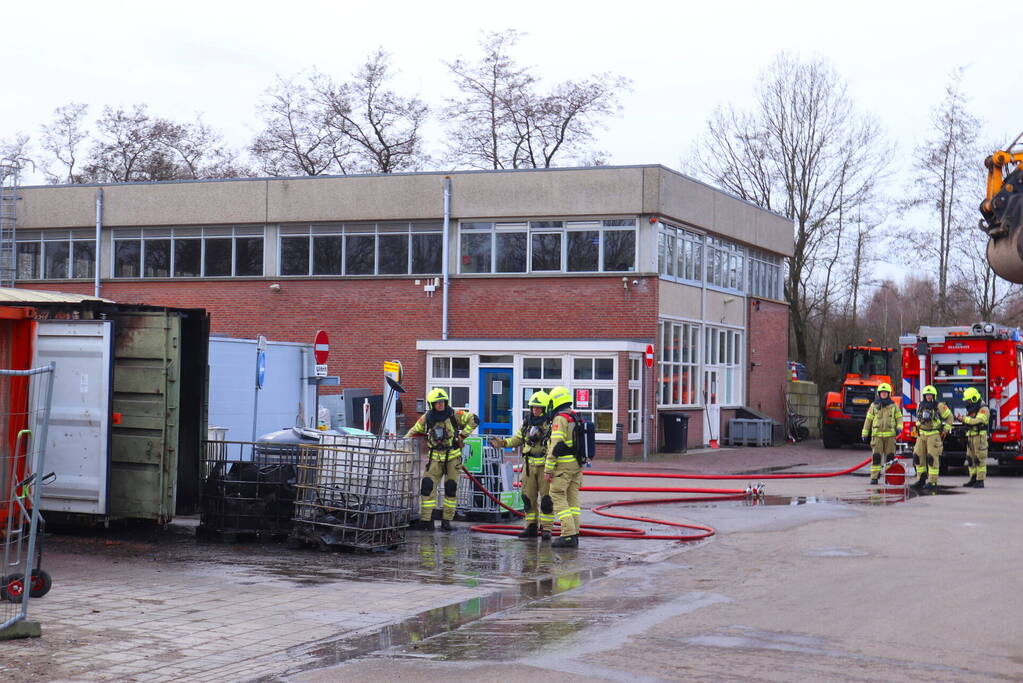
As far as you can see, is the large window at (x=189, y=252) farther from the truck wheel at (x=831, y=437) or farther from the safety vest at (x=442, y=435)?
the safety vest at (x=442, y=435)

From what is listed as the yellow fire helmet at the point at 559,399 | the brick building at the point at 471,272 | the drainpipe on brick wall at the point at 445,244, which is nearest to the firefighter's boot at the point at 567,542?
the yellow fire helmet at the point at 559,399

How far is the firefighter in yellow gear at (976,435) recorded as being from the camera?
848 inches

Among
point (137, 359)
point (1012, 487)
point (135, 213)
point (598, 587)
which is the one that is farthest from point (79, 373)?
point (135, 213)

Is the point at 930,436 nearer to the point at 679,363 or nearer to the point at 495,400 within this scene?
the point at 495,400

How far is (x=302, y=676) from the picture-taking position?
7.27m

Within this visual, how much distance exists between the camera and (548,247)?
Answer: 32250 mm

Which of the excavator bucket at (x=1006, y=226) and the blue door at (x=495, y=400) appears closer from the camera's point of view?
the excavator bucket at (x=1006, y=226)

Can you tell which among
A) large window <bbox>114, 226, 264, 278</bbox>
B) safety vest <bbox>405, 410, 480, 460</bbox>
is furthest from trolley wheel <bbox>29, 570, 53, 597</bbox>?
large window <bbox>114, 226, 264, 278</bbox>

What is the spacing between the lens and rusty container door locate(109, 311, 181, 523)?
1280cm

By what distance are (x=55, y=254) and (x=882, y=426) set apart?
26361 mm

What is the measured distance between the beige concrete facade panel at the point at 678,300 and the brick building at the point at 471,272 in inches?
3.1

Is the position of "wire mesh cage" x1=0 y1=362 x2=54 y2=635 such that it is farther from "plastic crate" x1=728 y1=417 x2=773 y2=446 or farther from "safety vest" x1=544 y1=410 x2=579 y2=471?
"plastic crate" x1=728 y1=417 x2=773 y2=446

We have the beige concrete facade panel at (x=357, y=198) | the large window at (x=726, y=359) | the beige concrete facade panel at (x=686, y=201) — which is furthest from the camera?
the large window at (x=726, y=359)

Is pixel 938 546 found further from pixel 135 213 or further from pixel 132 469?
pixel 135 213
